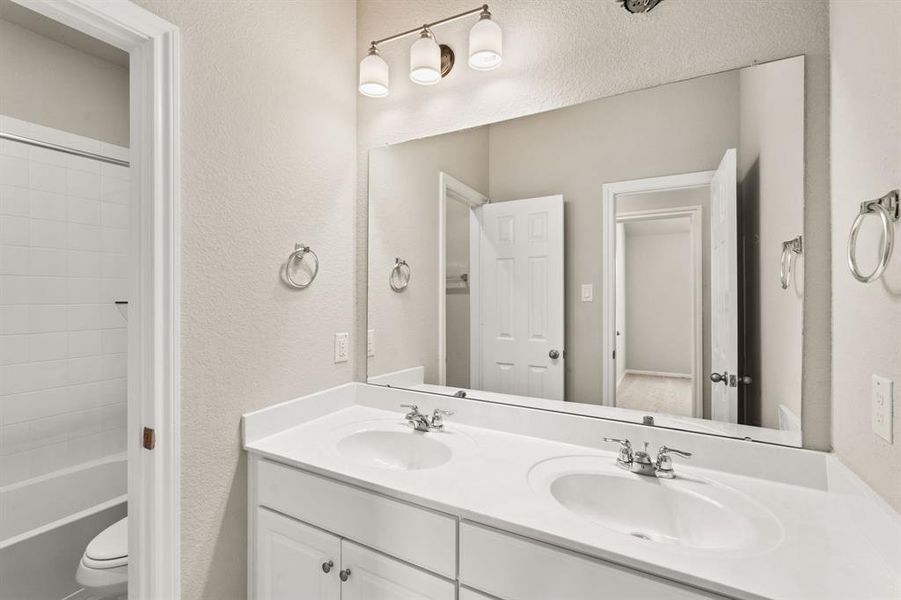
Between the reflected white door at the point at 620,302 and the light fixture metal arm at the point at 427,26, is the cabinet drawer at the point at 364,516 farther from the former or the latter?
the light fixture metal arm at the point at 427,26

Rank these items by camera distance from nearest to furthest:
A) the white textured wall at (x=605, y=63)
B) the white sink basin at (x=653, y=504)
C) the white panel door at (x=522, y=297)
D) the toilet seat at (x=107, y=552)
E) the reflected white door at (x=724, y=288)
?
the white sink basin at (x=653, y=504), the white textured wall at (x=605, y=63), the reflected white door at (x=724, y=288), the white panel door at (x=522, y=297), the toilet seat at (x=107, y=552)

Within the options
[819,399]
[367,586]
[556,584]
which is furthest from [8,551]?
[819,399]

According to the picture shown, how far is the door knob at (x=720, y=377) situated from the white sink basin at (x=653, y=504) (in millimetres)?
269

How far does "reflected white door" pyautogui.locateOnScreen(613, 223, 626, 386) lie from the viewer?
1315 mm

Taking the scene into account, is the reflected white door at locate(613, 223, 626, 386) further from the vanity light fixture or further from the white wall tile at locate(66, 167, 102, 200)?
the white wall tile at locate(66, 167, 102, 200)

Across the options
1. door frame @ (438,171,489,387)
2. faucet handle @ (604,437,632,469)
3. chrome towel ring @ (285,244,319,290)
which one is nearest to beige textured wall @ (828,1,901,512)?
faucet handle @ (604,437,632,469)

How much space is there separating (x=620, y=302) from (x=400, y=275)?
2.85 ft

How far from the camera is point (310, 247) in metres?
1.58

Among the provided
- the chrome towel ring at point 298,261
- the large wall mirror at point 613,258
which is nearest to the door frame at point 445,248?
the large wall mirror at point 613,258

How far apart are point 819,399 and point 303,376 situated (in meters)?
1.54

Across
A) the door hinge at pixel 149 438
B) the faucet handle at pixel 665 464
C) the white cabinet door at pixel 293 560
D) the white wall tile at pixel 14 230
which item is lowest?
the white cabinet door at pixel 293 560

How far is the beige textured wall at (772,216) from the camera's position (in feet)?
3.54

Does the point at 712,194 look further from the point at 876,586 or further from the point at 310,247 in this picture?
the point at 310,247

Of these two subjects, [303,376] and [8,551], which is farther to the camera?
[8,551]
